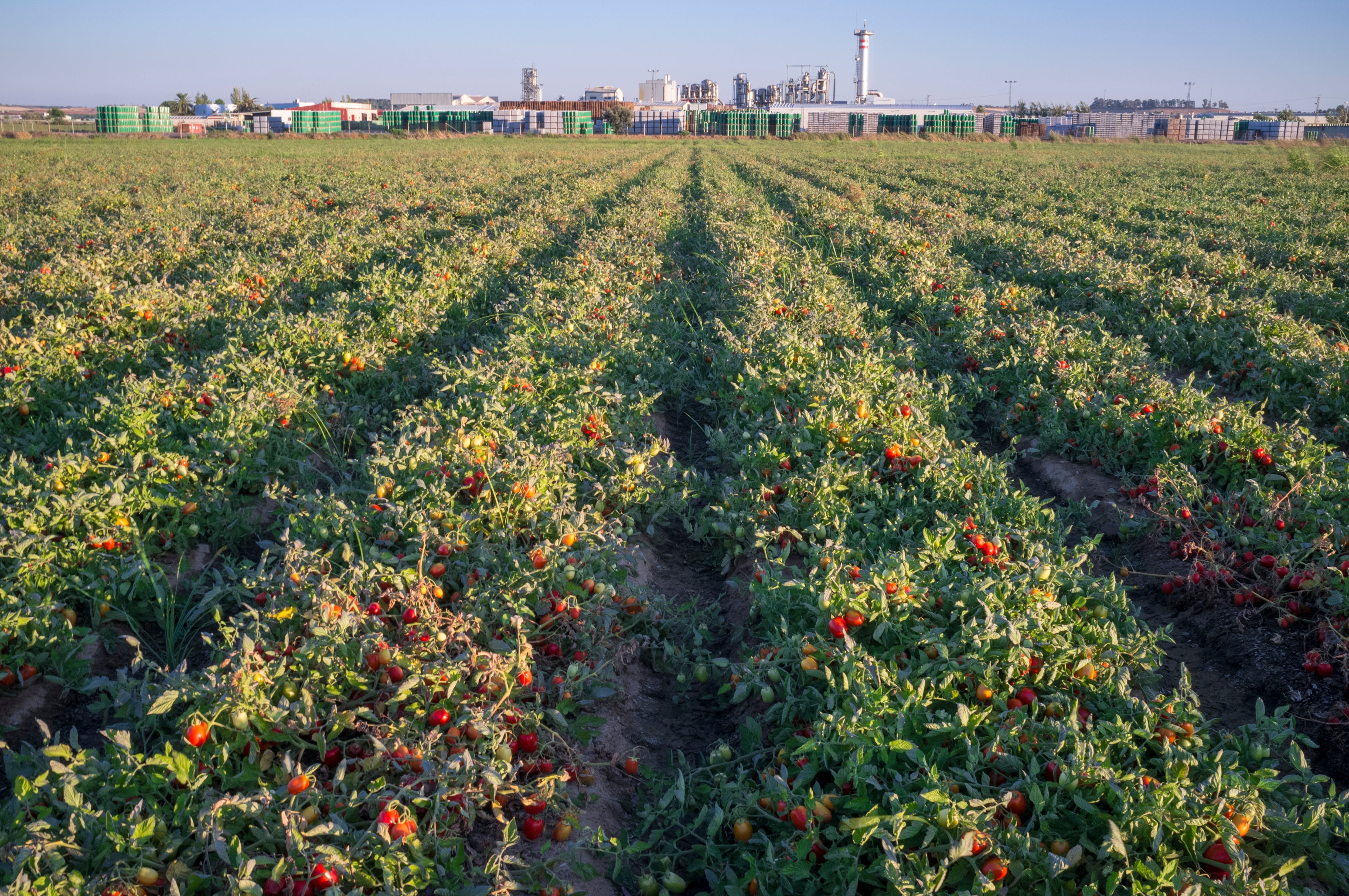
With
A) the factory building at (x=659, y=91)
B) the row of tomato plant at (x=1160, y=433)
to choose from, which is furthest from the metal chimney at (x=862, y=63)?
the row of tomato plant at (x=1160, y=433)

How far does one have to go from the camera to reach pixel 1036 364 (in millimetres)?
7176

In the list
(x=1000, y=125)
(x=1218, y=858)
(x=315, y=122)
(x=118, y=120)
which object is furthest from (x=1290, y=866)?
(x=1000, y=125)

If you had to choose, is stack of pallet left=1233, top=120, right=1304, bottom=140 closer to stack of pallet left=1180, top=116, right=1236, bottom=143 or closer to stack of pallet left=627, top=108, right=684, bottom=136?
stack of pallet left=1180, top=116, right=1236, bottom=143

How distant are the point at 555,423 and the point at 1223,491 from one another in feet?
14.9

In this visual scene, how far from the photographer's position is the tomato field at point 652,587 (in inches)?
96.9

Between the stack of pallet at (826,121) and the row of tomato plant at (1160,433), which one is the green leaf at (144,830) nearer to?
the row of tomato plant at (1160,433)

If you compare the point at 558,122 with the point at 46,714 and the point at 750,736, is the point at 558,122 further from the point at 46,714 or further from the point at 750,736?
the point at 750,736

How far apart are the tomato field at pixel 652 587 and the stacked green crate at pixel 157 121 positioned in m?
64.9

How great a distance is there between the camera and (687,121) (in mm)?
90688

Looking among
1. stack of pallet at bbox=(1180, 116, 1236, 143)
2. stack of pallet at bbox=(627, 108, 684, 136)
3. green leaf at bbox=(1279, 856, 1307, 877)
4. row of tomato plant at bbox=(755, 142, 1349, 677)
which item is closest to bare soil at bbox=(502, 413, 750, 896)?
green leaf at bbox=(1279, 856, 1307, 877)

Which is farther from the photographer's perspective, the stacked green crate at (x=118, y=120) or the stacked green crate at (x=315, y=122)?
the stacked green crate at (x=315, y=122)

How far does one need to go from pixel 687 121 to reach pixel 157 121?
2080 inches

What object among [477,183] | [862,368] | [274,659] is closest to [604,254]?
[862,368]

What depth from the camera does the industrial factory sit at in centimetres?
7044
